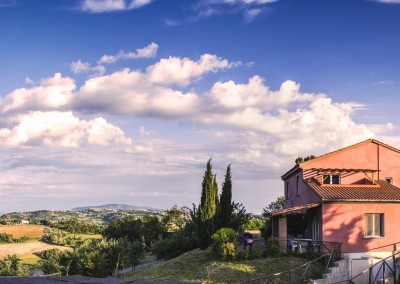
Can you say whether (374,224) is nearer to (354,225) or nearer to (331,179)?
(354,225)

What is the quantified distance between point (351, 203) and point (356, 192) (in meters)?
1.67

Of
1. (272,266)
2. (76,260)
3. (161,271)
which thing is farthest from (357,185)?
(76,260)

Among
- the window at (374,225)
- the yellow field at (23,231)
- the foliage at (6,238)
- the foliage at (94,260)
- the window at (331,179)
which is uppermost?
the window at (331,179)

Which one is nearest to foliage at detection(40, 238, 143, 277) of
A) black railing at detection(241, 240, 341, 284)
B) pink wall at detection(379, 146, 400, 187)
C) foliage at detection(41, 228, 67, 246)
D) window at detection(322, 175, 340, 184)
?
black railing at detection(241, 240, 341, 284)

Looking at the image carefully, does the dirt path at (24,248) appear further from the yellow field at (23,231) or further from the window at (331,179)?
the window at (331,179)

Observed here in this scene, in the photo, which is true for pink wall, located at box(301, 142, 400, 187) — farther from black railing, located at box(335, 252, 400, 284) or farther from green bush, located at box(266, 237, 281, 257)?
black railing, located at box(335, 252, 400, 284)

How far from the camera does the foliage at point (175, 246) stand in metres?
41.8

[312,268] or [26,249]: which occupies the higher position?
[312,268]

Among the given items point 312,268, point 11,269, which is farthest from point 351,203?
point 11,269

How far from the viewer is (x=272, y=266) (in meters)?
27.0

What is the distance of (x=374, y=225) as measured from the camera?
3014cm

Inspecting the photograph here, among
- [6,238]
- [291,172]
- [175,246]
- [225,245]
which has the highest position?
[291,172]

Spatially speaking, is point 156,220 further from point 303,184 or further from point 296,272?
point 296,272

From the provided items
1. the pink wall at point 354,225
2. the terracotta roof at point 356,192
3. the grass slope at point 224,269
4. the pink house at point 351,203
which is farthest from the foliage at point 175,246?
the pink wall at point 354,225
